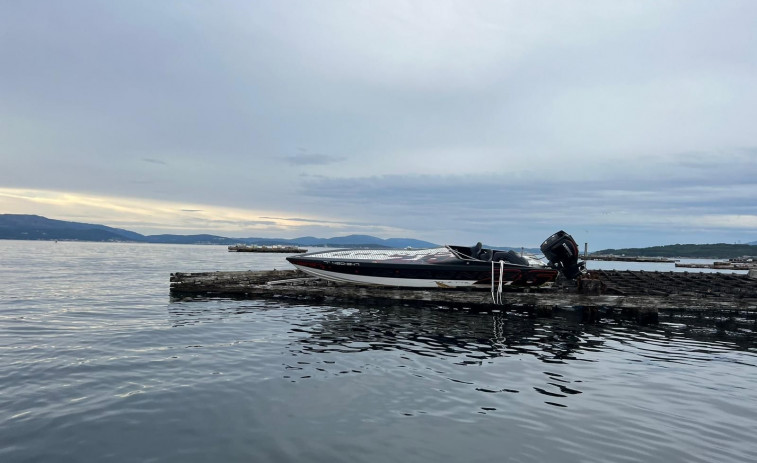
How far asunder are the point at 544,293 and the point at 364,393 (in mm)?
13141

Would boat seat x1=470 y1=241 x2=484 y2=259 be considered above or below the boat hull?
above

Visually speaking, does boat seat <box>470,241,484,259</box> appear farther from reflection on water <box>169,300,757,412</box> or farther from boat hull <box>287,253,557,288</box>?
reflection on water <box>169,300,757,412</box>

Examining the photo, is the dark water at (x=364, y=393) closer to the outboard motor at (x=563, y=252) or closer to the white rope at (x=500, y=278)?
the white rope at (x=500, y=278)

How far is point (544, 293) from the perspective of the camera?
19.2 m

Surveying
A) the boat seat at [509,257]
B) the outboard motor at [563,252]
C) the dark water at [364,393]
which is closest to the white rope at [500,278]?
the boat seat at [509,257]

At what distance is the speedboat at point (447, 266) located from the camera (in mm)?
21203

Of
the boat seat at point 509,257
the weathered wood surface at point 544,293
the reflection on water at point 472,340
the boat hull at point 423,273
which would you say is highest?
the boat seat at point 509,257

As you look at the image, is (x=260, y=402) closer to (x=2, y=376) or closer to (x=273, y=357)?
(x=273, y=357)

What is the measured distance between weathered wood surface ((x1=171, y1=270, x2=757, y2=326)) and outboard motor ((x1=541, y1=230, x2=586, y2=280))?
103 cm

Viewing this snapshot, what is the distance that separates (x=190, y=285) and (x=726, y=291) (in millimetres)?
28199

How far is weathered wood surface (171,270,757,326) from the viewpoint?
58.3ft

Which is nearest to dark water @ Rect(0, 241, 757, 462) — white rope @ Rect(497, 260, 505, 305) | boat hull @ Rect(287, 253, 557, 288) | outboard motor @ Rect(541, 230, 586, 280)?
white rope @ Rect(497, 260, 505, 305)

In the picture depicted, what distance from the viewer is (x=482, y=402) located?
8.33m

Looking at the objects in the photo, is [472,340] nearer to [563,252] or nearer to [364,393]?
[364,393]
